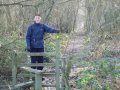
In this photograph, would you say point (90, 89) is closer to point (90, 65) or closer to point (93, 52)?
point (90, 65)

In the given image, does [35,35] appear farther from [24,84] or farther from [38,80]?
[38,80]

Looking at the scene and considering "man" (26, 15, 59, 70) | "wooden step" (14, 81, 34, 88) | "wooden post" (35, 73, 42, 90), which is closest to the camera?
"wooden post" (35, 73, 42, 90)

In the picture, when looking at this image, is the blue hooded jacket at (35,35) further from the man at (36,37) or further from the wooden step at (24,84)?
the wooden step at (24,84)

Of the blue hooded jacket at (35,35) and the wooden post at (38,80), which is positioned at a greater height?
the blue hooded jacket at (35,35)

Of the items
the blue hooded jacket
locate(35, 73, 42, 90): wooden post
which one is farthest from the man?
locate(35, 73, 42, 90): wooden post

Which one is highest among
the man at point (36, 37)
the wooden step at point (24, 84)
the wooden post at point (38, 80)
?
the man at point (36, 37)

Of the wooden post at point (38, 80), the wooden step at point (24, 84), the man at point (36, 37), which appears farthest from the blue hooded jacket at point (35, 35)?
the wooden post at point (38, 80)

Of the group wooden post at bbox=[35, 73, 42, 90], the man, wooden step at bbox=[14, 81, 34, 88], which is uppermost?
the man

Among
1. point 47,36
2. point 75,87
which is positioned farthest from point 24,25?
point 75,87

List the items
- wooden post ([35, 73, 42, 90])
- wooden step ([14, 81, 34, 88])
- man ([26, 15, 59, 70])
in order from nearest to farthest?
wooden post ([35, 73, 42, 90])
wooden step ([14, 81, 34, 88])
man ([26, 15, 59, 70])

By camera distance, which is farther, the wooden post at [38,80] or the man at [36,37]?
the man at [36,37]

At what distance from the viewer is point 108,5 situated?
2258 cm

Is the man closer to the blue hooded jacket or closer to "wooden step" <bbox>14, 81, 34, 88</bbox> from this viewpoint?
the blue hooded jacket

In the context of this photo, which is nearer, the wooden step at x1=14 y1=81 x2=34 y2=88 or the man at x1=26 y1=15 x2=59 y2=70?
the wooden step at x1=14 y1=81 x2=34 y2=88
